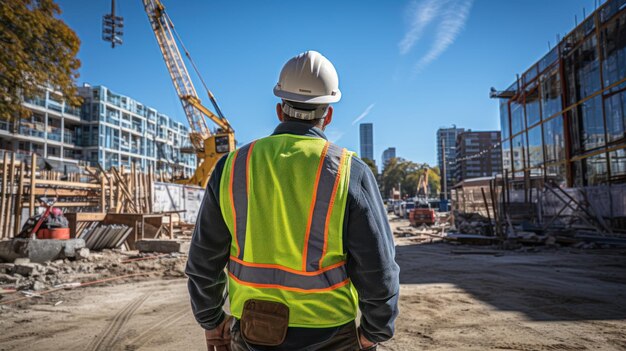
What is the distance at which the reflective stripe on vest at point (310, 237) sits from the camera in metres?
1.50

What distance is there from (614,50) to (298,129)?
60.2 ft

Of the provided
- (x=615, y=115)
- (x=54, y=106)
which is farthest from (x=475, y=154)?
(x=54, y=106)

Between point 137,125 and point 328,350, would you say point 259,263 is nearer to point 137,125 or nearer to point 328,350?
point 328,350

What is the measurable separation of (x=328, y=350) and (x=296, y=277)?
324 mm

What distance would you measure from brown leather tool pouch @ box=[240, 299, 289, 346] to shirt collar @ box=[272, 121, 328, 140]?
0.72 metres

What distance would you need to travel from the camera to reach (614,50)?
1489 centimetres

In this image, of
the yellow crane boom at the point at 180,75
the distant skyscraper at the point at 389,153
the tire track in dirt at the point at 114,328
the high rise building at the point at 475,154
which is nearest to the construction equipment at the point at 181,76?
the yellow crane boom at the point at 180,75

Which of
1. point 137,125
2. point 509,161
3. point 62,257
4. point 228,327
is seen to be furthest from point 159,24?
point 137,125

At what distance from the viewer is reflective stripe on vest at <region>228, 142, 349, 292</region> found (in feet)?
4.91

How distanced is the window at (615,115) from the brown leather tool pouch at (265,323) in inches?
695

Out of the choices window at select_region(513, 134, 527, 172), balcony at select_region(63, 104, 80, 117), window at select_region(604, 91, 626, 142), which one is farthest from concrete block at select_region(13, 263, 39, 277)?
balcony at select_region(63, 104, 80, 117)

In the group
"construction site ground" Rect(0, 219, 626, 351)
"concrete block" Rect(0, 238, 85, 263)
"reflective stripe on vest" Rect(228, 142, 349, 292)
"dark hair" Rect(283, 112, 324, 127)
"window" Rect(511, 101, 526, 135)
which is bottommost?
"construction site ground" Rect(0, 219, 626, 351)

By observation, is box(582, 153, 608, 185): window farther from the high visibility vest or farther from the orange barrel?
the orange barrel

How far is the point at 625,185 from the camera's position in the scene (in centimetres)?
1345
